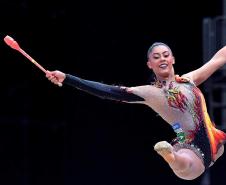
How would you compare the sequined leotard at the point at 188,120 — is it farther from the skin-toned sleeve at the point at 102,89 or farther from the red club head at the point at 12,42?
the red club head at the point at 12,42

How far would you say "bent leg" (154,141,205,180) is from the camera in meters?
4.68

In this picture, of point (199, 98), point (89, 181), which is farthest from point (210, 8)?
point (199, 98)

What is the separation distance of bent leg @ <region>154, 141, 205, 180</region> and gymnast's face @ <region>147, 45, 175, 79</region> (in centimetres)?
53

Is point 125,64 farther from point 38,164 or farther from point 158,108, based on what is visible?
point 158,108

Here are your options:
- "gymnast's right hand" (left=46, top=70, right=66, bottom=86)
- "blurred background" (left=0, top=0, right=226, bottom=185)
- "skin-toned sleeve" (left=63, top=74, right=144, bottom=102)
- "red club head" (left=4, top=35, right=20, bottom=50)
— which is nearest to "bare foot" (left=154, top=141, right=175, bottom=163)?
"skin-toned sleeve" (left=63, top=74, right=144, bottom=102)

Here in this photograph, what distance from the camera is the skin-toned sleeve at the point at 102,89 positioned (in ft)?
16.2

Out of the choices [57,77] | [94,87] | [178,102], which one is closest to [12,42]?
[57,77]

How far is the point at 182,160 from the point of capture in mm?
4863

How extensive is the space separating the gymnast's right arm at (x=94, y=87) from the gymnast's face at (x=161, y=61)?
0.22 metres

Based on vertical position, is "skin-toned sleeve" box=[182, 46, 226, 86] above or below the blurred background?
below

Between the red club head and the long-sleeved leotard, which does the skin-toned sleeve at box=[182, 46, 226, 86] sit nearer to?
the long-sleeved leotard

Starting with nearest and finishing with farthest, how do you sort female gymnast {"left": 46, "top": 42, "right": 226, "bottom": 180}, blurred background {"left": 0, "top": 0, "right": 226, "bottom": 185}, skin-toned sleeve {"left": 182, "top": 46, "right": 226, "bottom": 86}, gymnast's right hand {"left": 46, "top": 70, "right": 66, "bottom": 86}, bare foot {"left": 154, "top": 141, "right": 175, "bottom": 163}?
bare foot {"left": 154, "top": 141, "right": 175, "bottom": 163} → gymnast's right hand {"left": 46, "top": 70, "right": 66, "bottom": 86} → female gymnast {"left": 46, "top": 42, "right": 226, "bottom": 180} → skin-toned sleeve {"left": 182, "top": 46, "right": 226, "bottom": 86} → blurred background {"left": 0, "top": 0, "right": 226, "bottom": 185}

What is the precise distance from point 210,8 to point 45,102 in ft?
7.03

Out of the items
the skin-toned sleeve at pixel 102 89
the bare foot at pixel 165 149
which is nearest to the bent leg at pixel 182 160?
the bare foot at pixel 165 149
